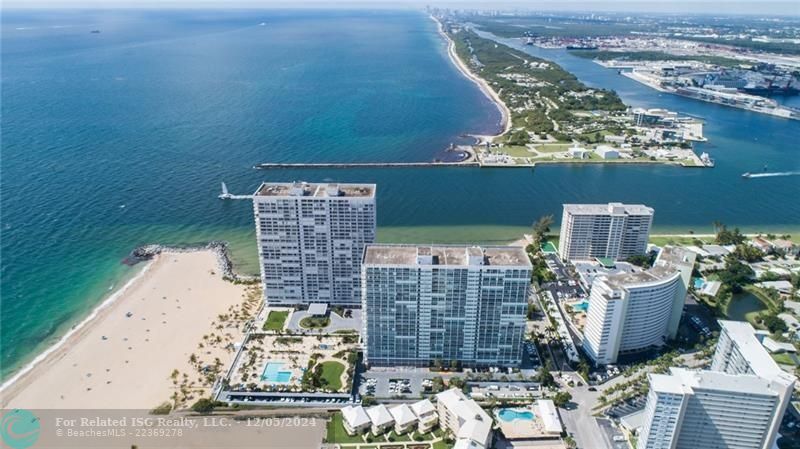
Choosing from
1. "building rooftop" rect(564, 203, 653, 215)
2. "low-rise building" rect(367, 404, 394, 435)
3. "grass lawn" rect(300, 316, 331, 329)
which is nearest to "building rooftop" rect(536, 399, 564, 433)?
"low-rise building" rect(367, 404, 394, 435)

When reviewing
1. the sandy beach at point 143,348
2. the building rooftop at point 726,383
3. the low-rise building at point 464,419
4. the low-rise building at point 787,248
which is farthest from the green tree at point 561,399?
the low-rise building at point 787,248

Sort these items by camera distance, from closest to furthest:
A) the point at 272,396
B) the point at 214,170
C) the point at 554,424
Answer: the point at 554,424
the point at 272,396
the point at 214,170

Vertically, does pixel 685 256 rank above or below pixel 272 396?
above

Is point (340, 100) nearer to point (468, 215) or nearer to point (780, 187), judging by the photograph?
point (468, 215)

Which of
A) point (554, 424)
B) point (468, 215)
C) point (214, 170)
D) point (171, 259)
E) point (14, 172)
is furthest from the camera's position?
point (214, 170)

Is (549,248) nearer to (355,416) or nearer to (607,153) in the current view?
(355,416)

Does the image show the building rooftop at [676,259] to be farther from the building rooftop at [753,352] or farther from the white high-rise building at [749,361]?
the white high-rise building at [749,361]

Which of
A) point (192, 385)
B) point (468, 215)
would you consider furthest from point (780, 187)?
point (192, 385)
